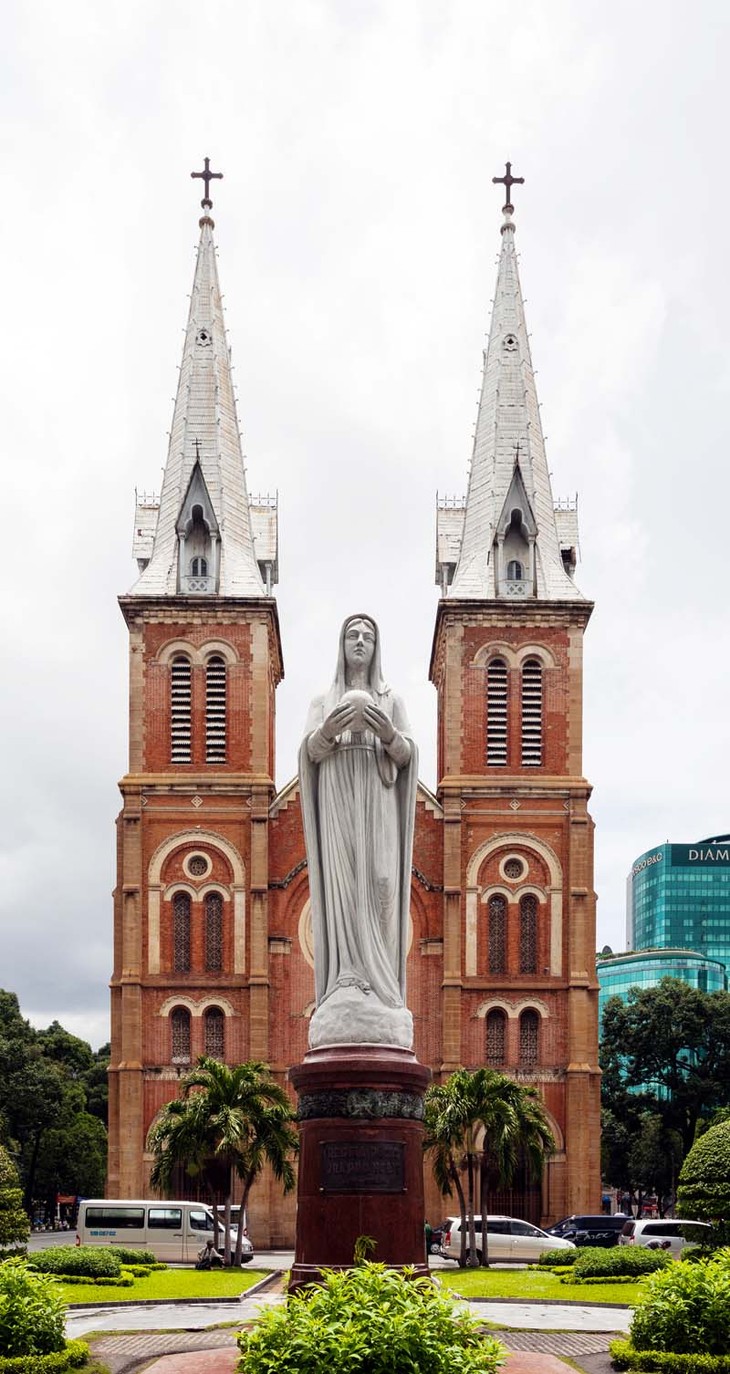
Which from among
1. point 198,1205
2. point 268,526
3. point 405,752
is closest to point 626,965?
point 268,526

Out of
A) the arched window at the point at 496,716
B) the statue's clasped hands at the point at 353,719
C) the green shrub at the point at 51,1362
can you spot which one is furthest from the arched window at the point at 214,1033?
the statue's clasped hands at the point at 353,719

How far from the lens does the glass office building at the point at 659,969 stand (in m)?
124

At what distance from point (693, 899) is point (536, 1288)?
11718 centimetres

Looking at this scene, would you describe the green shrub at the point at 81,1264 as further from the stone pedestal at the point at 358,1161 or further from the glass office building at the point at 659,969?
the glass office building at the point at 659,969

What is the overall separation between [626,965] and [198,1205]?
90.8 metres

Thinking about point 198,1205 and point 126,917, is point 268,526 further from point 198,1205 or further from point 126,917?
point 198,1205

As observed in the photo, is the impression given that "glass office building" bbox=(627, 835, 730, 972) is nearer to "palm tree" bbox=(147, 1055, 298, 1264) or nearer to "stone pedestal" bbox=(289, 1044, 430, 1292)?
"palm tree" bbox=(147, 1055, 298, 1264)

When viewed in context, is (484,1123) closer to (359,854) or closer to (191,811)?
(191,811)

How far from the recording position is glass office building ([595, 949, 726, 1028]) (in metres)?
124

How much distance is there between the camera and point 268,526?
57562 mm

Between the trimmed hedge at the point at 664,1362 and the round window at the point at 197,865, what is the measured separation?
36.4 metres

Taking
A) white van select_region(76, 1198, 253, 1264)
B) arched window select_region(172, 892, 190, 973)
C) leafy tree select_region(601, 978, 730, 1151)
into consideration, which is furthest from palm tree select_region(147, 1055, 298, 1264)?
leafy tree select_region(601, 978, 730, 1151)

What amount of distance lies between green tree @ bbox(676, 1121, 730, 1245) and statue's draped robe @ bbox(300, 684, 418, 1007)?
18.7 ft

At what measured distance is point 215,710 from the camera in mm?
52188
